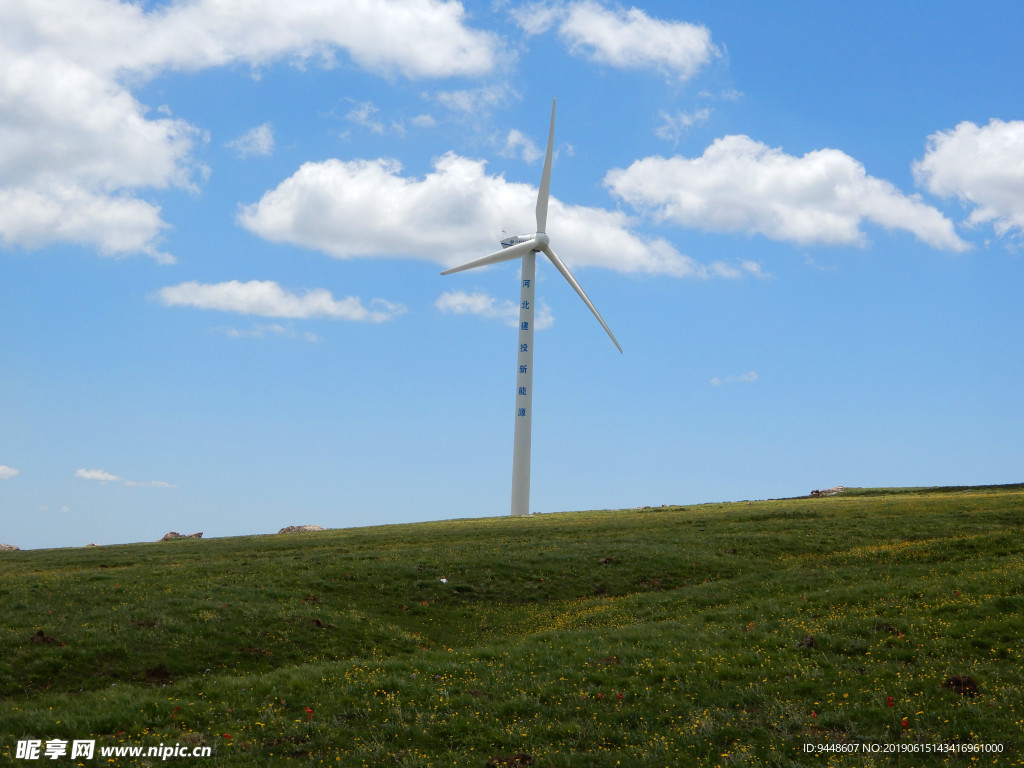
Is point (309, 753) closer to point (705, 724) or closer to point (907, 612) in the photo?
point (705, 724)

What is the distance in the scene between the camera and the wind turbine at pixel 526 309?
88375 millimetres

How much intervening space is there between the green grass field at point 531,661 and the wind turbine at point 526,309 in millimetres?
47070

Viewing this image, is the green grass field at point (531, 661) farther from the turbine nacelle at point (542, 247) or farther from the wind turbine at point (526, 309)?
the turbine nacelle at point (542, 247)

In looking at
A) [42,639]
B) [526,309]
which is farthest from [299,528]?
[42,639]

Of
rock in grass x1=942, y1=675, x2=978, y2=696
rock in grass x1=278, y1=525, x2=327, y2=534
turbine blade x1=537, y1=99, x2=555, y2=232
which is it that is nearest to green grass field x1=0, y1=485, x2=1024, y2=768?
rock in grass x1=942, y1=675, x2=978, y2=696

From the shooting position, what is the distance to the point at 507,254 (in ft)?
309

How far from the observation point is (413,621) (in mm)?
31734

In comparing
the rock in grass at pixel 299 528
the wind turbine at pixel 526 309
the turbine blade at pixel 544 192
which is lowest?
the rock in grass at pixel 299 528

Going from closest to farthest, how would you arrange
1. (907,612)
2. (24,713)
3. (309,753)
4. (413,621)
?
(309,753), (24,713), (907,612), (413,621)

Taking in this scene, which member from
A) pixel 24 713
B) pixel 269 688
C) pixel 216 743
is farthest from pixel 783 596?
pixel 24 713

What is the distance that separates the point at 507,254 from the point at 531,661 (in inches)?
2996

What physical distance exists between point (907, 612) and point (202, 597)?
1044 inches

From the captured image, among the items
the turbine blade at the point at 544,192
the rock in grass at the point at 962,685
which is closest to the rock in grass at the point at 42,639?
the rock in grass at the point at 962,685

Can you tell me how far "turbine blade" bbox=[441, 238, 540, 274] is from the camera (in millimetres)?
93438
